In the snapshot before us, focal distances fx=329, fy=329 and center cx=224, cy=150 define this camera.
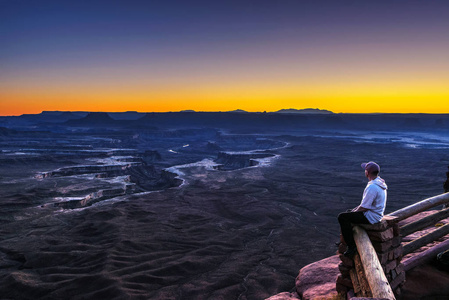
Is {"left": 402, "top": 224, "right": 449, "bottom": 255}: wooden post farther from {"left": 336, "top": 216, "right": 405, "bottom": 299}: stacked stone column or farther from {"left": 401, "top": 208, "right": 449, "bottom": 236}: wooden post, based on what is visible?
{"left": 336, "top": 216, "right": 405, "bottom": 299}: stacked stone column

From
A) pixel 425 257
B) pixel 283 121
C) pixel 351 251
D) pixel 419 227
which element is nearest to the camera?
pixel 351 251

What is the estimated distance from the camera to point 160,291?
11.5m

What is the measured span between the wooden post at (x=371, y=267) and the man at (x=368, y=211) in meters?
0.14

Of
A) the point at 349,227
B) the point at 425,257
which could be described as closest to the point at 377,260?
the point at 349,227

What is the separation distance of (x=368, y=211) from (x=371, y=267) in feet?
2.80

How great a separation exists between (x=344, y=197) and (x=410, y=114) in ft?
545

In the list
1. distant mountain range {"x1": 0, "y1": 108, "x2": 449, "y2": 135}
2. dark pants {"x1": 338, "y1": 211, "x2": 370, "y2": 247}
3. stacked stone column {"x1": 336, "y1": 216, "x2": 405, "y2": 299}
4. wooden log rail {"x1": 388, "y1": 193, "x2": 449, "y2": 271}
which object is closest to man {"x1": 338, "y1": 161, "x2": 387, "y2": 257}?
dark pants {"x1": 338, "y1": 211, "x2": 370, "y2": 247}

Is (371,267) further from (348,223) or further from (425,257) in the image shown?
(425,257)

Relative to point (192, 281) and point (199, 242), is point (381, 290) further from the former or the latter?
point (199, 242)

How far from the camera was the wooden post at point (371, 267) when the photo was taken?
12.4 ft

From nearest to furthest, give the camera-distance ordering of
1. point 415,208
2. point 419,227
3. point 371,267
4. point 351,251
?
1. point 371,267
2. point 351,251
3. point 415,208
4. point 419,227

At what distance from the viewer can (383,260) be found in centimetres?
464

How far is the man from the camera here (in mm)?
4684

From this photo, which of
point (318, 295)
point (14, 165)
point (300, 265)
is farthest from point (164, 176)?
point (318, 295)
